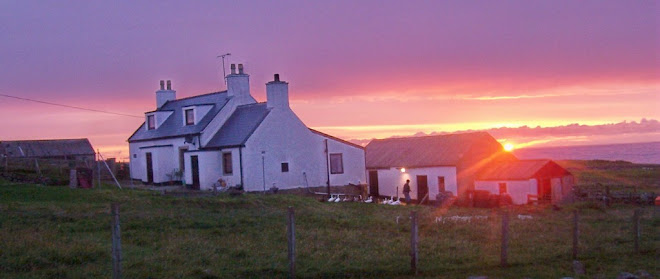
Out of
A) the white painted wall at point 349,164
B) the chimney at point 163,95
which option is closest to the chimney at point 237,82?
the white painted wall at point 349,164

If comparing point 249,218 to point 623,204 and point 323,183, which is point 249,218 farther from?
point 623,204

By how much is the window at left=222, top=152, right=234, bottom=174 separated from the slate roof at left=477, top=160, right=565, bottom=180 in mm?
15426

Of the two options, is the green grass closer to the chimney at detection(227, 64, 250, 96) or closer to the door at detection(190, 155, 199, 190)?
the door at detection(190, 155, 199, 190)

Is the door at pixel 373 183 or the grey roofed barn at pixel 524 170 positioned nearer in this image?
the grey roofed barn at pixel 524 170

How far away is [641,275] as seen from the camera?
1292 cm

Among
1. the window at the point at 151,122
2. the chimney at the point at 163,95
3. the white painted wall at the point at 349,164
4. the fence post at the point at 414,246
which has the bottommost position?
the fence post at the point at 414,246

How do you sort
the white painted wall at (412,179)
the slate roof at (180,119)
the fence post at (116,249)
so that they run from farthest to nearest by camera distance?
1. the white painted wall at (412,179)
2. the slate roof at (180,119)
3. the fence post at (116,249)

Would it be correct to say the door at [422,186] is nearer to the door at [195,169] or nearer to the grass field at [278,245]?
the door at [195,169]

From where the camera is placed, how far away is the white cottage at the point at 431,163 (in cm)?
4228

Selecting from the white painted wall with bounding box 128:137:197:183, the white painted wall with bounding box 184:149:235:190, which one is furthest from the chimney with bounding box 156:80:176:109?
the white painted wall with bounding box 184:149:235:190

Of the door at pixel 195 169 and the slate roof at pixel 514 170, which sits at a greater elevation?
the door at pixel 195 169

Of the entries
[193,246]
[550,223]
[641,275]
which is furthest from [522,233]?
[193,246]

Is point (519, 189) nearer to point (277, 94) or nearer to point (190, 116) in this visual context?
point (277, 94)

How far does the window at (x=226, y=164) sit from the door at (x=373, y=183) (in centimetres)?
1481
